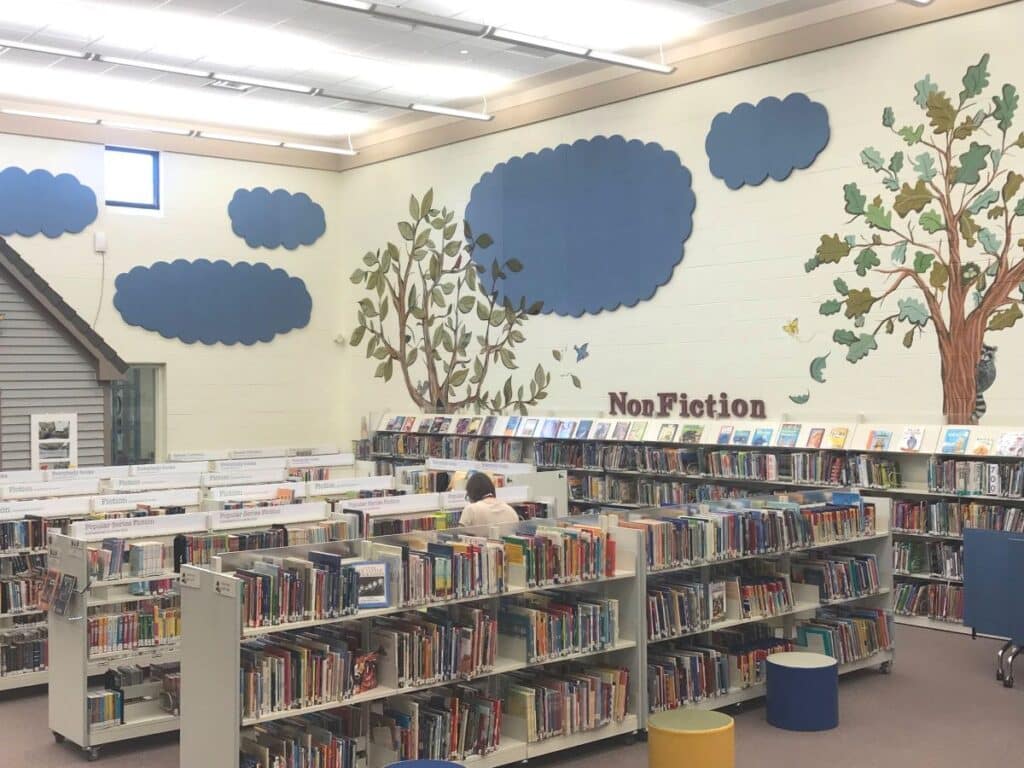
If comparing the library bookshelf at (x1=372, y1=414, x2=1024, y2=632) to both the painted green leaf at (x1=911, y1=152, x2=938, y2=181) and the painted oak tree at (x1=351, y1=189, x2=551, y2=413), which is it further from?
the painted green leaf at (x1=911, y1=152, x2=938, y2=181)

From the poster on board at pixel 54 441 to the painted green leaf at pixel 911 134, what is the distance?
30.5ft

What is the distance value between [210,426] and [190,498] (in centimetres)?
790

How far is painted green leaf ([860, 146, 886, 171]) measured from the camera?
1101 cm

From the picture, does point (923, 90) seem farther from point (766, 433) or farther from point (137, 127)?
point (137, 127)

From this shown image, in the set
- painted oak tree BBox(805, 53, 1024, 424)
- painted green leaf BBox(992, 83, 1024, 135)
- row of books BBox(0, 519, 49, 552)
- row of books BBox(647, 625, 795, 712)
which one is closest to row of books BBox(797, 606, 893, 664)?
row of books BBox(647, 625, 795, 712)

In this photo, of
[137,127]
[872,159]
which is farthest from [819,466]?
[137,127]

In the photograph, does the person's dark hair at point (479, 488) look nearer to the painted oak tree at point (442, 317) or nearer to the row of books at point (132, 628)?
the row of books at point (132, 628)

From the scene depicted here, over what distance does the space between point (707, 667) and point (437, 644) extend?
6.94ft

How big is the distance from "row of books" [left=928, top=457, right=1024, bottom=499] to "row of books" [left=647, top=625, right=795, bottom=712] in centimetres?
286

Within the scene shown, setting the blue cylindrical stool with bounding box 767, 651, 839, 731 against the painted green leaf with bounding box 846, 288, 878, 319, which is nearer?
the blue cylindrical stool with bounding box 767, 651, 839, 731

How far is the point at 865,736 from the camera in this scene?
682 centimetres

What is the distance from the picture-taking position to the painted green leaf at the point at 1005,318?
10016 millimetres

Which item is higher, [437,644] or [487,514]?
[487,514]

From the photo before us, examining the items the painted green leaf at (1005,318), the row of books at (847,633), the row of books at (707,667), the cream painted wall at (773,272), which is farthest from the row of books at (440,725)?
the painted green leaf at (1005,318)
